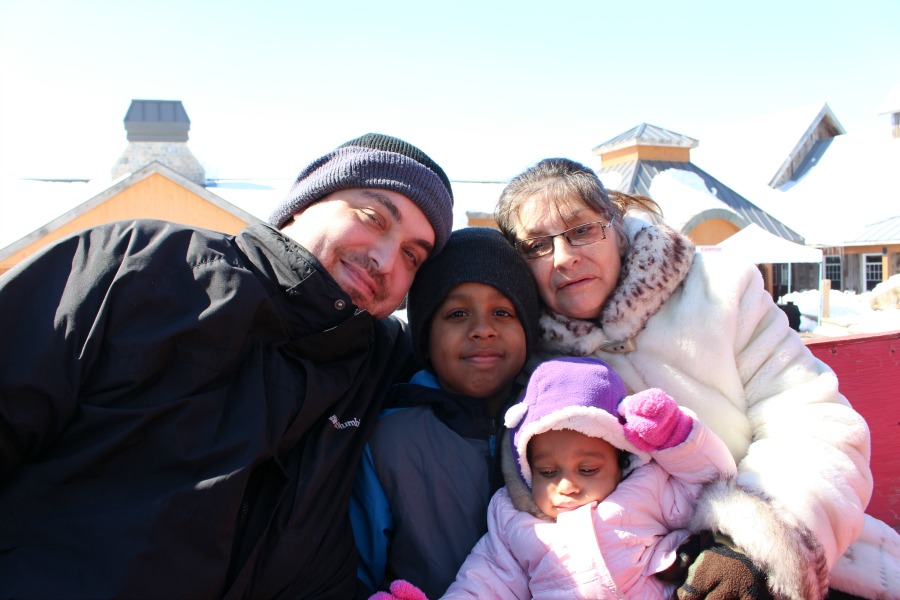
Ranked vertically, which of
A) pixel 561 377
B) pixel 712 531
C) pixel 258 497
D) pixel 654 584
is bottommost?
pixel 654 584

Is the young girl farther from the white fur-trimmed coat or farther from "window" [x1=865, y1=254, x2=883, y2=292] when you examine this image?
"window" [x1=865, y1=254, x2=883, y2=292]

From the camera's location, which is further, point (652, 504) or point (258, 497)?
point (652, 504)

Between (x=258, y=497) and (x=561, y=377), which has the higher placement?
(x=561, y=377)

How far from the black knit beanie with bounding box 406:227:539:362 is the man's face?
13 cm

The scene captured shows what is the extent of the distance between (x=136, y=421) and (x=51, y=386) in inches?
8.2

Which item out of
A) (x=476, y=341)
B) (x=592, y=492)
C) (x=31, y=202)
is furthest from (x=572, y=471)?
(x=31, y=202)

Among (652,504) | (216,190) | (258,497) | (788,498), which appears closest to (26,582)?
(258,497)

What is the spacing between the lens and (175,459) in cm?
162

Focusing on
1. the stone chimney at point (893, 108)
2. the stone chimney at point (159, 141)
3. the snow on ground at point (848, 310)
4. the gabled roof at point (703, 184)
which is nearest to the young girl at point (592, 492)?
the snow on ground at point (848, 310)

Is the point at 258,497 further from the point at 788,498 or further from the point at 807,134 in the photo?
the point at 807,134

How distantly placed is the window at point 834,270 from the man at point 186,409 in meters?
26.0

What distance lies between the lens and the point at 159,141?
18.1 m

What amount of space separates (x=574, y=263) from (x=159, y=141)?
60.4 feet

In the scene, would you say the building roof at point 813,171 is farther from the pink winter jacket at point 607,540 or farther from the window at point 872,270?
the pink winter jacket at point 607,540
